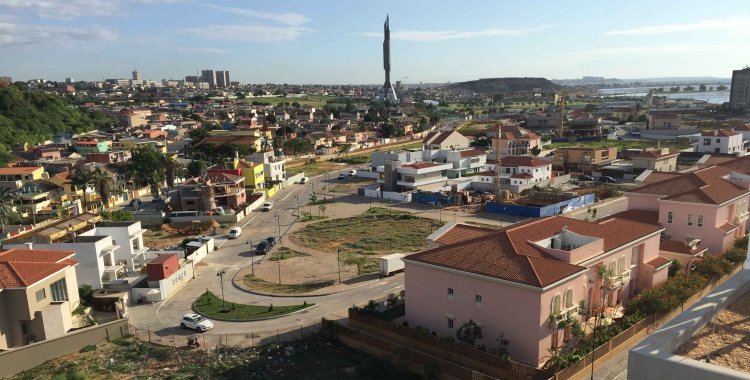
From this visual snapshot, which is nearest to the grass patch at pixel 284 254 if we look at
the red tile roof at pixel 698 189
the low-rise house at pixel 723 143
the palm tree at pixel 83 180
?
the red tile roof at pixel 698 189

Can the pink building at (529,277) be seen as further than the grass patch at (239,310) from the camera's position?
No

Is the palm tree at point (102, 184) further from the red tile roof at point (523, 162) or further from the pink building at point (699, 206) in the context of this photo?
the pink building at point (699, 206)

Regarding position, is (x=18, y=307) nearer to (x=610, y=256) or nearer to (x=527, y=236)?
(x=527, y=236)

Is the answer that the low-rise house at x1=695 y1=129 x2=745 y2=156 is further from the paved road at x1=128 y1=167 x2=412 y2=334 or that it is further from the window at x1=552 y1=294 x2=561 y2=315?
the window at x1=552 y1=294 x2=561 y2=315

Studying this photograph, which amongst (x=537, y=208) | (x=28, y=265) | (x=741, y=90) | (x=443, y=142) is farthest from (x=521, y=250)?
(x=741, y=90)

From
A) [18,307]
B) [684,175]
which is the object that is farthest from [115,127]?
[684,175]

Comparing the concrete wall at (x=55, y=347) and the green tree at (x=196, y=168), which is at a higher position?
the green tree at (x=196, y=168)
